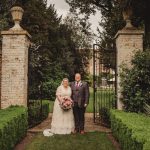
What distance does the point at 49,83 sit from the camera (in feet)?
109

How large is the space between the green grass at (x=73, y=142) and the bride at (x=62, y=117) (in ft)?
2.71

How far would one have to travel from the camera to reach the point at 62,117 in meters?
13.7

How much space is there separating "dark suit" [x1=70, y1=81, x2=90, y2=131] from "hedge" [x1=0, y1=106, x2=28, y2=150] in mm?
1672

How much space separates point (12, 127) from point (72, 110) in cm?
384

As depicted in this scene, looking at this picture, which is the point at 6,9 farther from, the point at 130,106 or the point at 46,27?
the point at 130,106

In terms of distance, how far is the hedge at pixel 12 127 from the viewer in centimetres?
909

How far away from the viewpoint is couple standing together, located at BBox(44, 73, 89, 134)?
13406 millimetres

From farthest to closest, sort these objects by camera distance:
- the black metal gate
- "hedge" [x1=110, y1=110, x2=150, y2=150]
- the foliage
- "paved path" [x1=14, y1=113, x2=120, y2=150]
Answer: the black metal gate < the foliage < "paved path" [x1=14, y1=113, x2=120, y2=150] < "hedge" [x1=110, y1=110, x2=150, y2=150]

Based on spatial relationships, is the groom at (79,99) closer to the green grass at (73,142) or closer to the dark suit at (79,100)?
the dark suit at (79,100)

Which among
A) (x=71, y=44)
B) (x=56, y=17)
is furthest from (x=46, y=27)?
(x=71, y=44)

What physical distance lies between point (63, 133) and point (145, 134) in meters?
6.46

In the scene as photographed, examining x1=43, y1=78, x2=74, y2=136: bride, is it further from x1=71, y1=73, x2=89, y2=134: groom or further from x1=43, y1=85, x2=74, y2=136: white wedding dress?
x1=71, y1=73, x2=89, y2=134: groom

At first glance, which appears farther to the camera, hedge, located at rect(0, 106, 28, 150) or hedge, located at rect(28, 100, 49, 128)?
hedge, located at rect(28, 100, 49, 128)

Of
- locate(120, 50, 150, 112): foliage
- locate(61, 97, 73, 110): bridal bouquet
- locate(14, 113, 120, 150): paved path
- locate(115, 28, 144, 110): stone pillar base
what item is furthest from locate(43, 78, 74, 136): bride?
locate(120, 50, 150, 112): foliage
